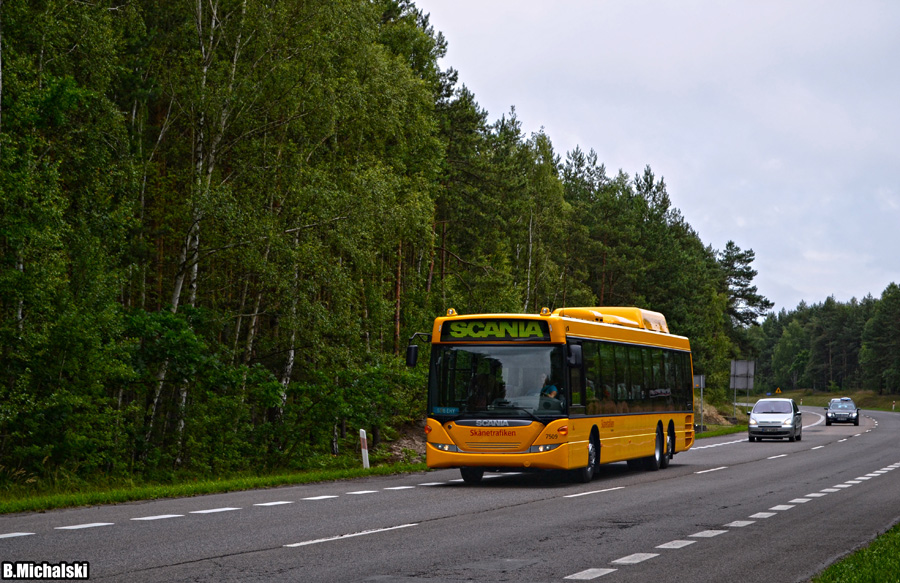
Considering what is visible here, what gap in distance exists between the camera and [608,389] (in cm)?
2195

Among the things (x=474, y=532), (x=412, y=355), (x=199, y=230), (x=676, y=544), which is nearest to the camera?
(x=676, y=544)

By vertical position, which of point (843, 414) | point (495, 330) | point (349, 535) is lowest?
point (843, 414)

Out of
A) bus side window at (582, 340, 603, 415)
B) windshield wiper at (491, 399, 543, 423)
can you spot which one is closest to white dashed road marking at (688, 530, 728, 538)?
windshield wiper at (491, 399, 543, 423)

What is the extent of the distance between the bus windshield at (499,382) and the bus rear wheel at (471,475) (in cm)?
134

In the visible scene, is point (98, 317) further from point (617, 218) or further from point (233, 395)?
point (617, 218)

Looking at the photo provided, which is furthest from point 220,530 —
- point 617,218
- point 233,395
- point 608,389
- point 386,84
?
point 617,218

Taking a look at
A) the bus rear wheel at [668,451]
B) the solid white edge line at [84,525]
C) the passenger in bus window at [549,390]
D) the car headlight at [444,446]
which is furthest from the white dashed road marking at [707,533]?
the bus rear wheel at [668,451]

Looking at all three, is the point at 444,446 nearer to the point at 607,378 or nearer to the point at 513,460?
the point at 513,460

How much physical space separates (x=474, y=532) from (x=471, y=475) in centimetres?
822

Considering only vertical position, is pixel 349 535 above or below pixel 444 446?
below

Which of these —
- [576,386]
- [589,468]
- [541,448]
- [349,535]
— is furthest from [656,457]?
[349,535]

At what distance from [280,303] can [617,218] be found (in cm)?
5895

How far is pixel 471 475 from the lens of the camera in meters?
20.5

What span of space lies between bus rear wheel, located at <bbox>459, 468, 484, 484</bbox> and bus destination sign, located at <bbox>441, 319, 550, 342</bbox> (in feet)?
7.82
